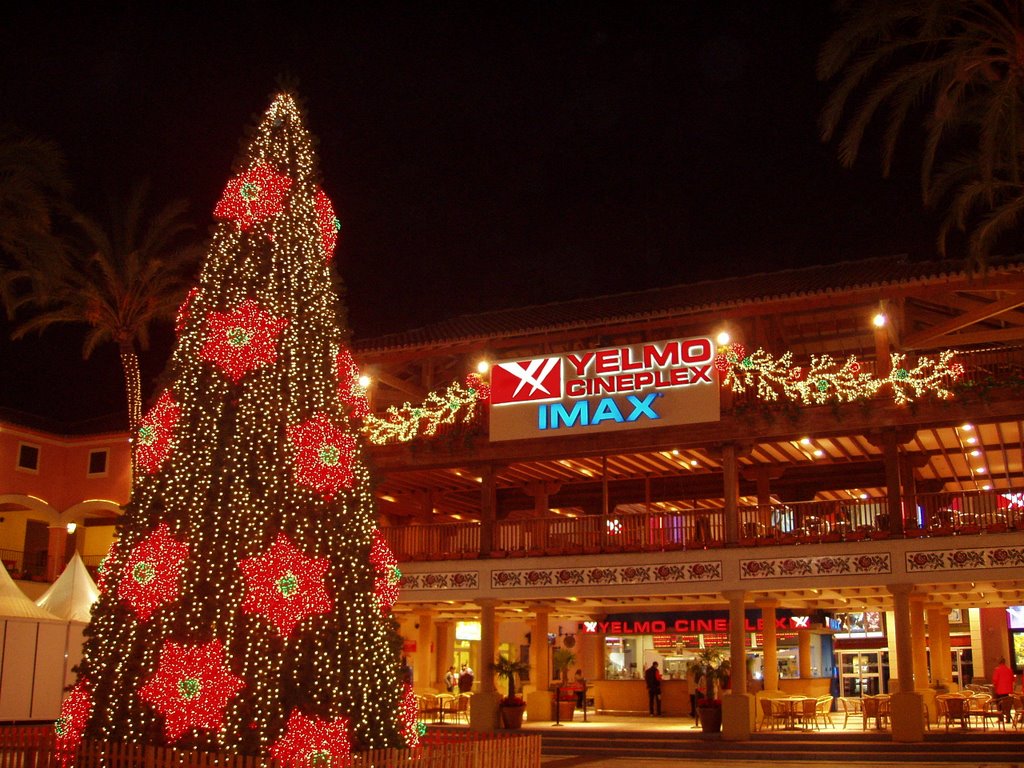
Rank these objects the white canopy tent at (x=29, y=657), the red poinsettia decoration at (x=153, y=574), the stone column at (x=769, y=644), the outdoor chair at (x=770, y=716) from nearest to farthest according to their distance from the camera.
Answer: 1. the red poinsettia decoration at (x=153, y=574)
2. the white canopy tent at (x=29, y=657)
3. the outdoor chair at (x=770, y=716)
4. the stone column at (x=769, y=644)

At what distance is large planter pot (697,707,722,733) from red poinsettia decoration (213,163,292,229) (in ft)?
52.6

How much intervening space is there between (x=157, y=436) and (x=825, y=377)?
16.1 m

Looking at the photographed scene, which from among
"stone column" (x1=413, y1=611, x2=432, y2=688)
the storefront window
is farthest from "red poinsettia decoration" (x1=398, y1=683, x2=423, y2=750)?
the storefront window

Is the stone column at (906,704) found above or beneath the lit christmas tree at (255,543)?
beneath

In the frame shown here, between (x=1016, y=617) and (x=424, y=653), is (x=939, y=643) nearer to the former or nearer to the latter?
(x=1016, y=617)

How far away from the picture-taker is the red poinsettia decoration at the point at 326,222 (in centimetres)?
1485

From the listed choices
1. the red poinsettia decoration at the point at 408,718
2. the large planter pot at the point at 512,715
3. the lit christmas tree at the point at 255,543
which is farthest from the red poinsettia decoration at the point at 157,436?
the large planter pot at the point at 512,715

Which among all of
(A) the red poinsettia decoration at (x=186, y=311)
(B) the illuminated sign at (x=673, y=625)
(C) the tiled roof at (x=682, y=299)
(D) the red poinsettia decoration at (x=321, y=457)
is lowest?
(B) the illuminated sign at (x=673, y=625)

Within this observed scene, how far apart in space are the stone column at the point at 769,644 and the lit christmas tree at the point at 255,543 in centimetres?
1598

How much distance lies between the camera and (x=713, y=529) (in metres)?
26.5

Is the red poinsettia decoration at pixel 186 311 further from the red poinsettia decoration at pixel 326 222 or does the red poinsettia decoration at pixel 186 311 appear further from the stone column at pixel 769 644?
the stone column at pixel 769 644

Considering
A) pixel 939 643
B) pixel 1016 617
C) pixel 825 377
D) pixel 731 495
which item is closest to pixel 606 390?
pixel 731 495

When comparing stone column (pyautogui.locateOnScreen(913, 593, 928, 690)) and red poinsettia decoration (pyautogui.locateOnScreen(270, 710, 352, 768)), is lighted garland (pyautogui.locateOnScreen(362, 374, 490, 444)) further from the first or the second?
red poinsettia decoration (pyautogui.locateOnScreen(270, 710, 352, 768))

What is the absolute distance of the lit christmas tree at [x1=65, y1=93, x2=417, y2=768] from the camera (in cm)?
1254
